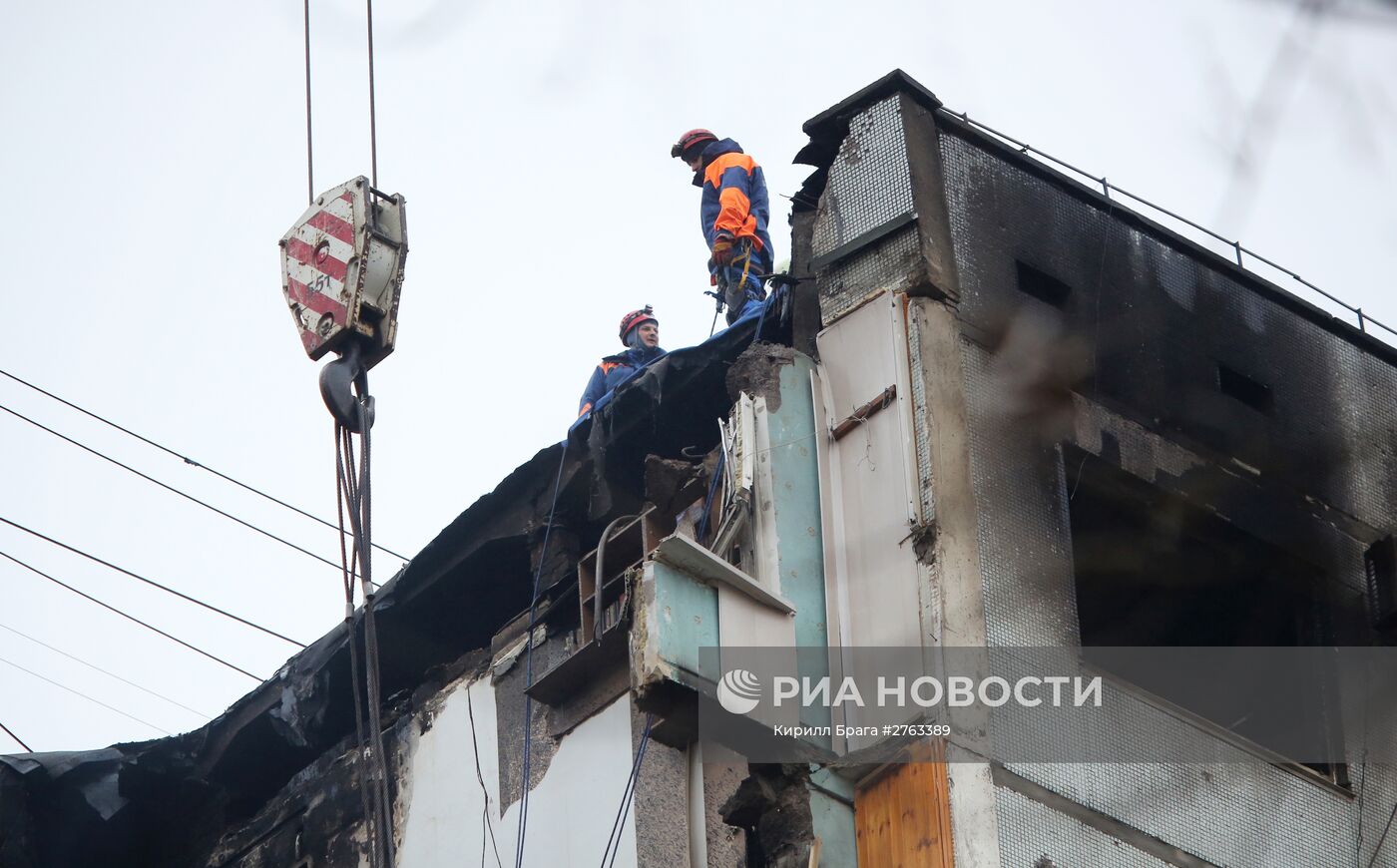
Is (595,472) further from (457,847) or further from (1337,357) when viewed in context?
(1337,357)

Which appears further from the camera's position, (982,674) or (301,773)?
(301,773)

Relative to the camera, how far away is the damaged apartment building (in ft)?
30.0

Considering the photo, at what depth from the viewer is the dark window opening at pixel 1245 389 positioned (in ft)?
36.9

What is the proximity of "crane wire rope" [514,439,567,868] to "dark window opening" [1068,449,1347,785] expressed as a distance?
9.87 feet

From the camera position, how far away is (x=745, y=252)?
40.9ft

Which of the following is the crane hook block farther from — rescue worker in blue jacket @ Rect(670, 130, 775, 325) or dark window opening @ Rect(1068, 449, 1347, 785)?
dark window opening @ Rect(1068, 449, 1347, 785)

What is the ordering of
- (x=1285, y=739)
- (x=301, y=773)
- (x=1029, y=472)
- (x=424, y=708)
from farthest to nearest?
(x=301, y=773), (x=424, y=708), (x=1285, y=739), (x=1029, y=472)

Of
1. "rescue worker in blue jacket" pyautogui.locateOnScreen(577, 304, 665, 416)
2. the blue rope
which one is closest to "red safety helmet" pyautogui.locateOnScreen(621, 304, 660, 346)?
"rescue worker in blue jacket" pyautogui.locateOnScreen(577, 304, 665, 416)

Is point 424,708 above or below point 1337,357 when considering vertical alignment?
below

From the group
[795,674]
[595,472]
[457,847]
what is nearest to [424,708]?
[457,847]

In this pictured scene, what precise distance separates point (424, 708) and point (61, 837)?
3086 mm
